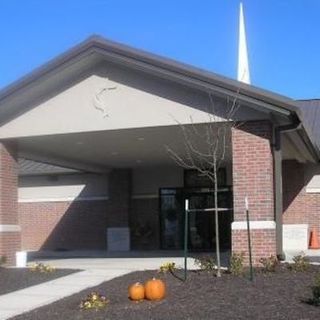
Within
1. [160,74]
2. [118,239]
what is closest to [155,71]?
[160,74]

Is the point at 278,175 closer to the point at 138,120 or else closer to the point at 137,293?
the point at 138,120

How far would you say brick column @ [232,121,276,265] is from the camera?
1552 centimetres

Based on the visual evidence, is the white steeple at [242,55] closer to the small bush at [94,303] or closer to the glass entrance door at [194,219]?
the glass entrance door at [194,219]

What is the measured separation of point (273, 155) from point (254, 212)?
1634mm

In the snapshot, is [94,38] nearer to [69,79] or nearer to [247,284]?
[69,79]

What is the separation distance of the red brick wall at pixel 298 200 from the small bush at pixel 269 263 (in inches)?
443

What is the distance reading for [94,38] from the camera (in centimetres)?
1700

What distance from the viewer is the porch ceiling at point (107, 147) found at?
18.4 meters

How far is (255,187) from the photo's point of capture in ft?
52.2

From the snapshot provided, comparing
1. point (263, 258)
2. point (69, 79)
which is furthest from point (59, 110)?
point (263, 258)

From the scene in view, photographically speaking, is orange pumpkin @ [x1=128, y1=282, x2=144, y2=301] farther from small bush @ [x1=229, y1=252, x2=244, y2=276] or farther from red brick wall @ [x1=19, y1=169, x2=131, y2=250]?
red brick wall @ [x1=19, y1=169, x2=131, y2=250]

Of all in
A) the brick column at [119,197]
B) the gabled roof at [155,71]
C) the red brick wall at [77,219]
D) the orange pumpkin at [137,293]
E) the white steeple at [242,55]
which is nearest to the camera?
the orange pumpkin at [137,293]

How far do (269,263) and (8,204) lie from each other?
324 inches

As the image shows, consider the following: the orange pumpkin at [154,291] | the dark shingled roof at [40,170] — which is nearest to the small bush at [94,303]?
the orange pumpkin at [154,291]
